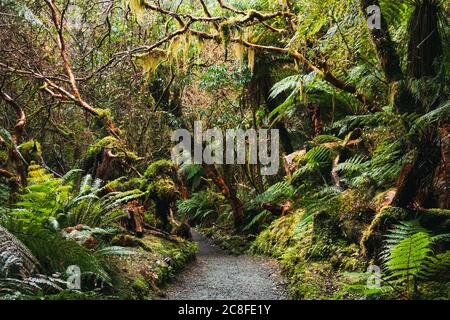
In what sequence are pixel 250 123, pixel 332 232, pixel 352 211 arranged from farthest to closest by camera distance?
1. pixel 250 123
2. pixel 332 232
3. pixel 352 211

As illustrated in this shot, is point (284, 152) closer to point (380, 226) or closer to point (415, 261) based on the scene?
point (380, 226)

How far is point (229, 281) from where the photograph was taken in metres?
5.13

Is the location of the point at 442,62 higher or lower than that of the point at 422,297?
higher

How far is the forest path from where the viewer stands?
4402mm

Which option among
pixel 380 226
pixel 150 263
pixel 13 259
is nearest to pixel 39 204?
pixel 13 259

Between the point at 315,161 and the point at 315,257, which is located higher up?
the point at 315,161

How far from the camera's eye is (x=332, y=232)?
5418mm

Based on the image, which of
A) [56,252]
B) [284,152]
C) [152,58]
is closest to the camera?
[56,252]

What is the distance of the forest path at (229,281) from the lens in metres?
4.40

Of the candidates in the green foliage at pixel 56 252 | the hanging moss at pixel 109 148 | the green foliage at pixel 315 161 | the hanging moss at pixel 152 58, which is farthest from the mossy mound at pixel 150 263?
the hanging moss at pixel 152 58

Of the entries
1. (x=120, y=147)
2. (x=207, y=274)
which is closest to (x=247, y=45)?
(x=120, y=147)

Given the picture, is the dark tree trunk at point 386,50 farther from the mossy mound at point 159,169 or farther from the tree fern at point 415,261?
the mossy mound at point 159,169

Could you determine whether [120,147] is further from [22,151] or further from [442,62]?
[442,62]
